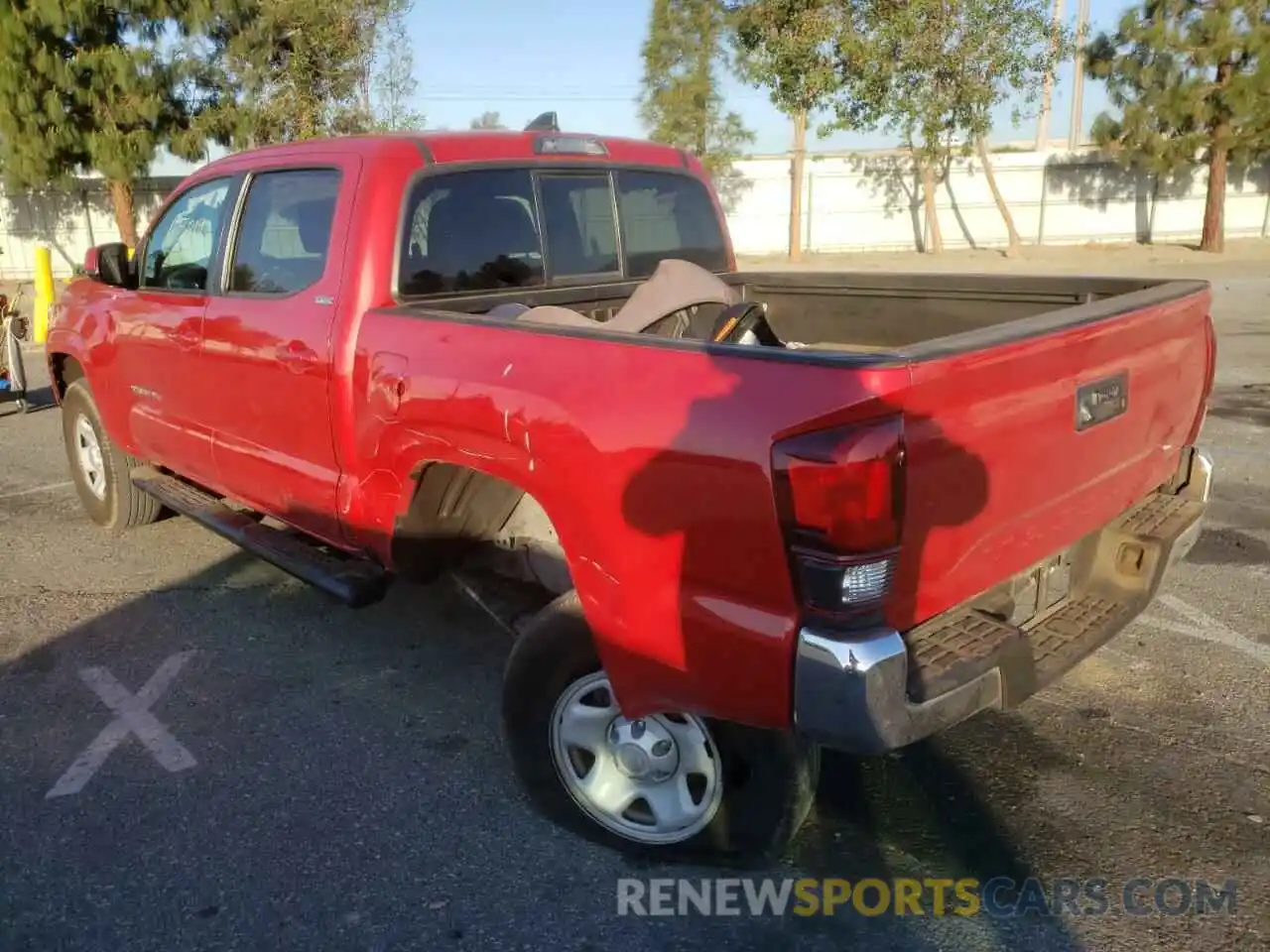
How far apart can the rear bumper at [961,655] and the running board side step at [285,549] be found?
194 cm

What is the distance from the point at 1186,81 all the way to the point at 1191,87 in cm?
18

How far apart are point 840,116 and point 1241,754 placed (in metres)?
18.5

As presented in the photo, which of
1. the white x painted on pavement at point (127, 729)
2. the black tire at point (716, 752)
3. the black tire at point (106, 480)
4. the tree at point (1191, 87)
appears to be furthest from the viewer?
the tree at point (1191, 87)

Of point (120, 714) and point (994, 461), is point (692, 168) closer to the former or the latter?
point (994, 461)

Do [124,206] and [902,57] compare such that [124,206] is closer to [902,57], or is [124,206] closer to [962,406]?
[902,57]

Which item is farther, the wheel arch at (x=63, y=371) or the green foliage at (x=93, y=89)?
the green foliage at (x=93, y=89)

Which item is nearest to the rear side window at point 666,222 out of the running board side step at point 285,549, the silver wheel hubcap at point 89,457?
the running board side step at point 285,549

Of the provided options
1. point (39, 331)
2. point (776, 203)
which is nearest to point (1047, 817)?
point (39, 331)

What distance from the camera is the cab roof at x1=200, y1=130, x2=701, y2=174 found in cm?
375

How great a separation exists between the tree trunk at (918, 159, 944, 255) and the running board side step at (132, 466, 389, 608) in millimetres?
21903

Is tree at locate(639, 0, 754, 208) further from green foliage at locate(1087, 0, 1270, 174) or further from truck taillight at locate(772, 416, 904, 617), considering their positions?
truck taillight at locate(772, 416, 904, 617)

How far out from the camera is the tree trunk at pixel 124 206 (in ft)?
69.2

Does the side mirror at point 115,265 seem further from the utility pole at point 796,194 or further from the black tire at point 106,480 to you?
the utility pole at point 796,194

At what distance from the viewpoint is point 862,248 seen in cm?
2794
